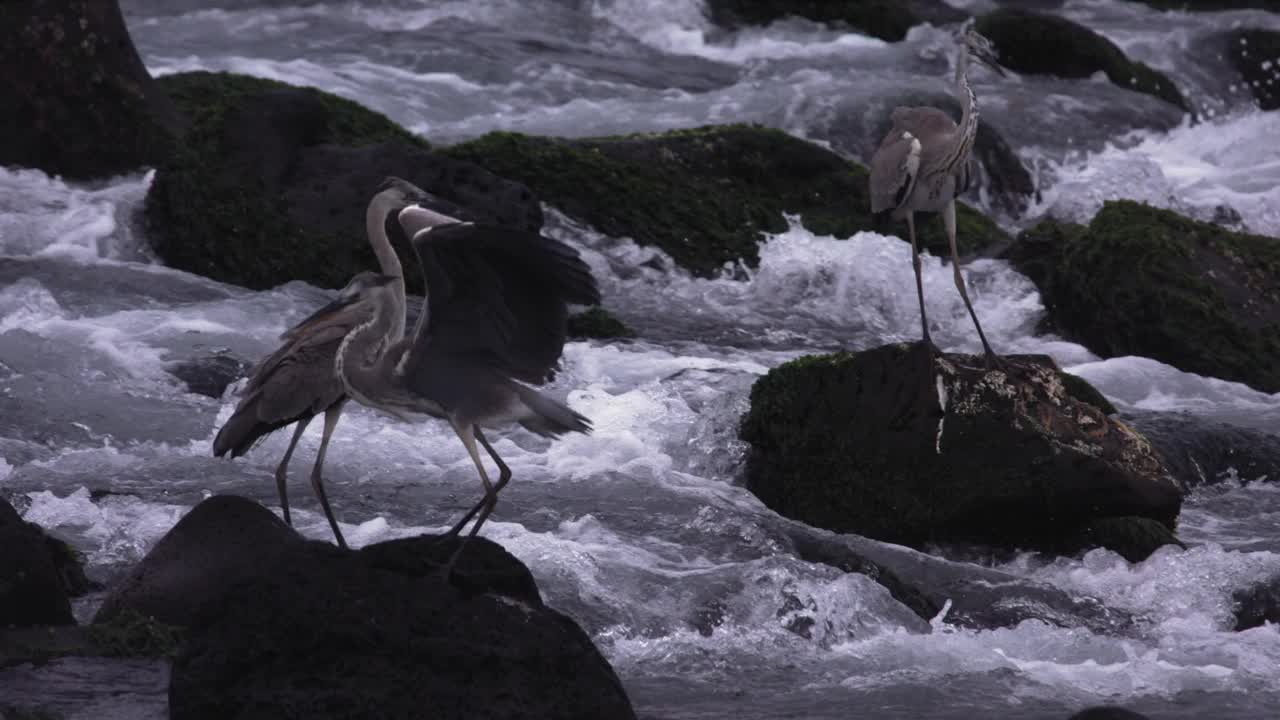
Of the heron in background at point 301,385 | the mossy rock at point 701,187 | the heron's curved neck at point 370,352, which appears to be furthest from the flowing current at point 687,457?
the heron's curved neck at point 370,352

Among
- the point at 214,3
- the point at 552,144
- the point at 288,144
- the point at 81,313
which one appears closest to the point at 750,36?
the point at 214,3

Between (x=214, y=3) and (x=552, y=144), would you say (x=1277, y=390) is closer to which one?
(x=552, y=144)

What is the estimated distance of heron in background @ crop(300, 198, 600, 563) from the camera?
5.18 metres

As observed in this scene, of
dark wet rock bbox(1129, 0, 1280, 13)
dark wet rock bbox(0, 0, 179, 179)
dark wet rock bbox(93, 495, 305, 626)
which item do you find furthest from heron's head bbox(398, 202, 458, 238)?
dark wet rock bbox(1129, 0, 1280, 13)

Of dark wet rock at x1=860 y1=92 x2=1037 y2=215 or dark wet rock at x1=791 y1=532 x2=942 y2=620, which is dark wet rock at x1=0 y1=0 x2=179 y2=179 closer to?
dark wet rock at x1=791 y1=532 x2=942 y2=620

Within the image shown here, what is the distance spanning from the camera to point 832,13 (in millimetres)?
23641

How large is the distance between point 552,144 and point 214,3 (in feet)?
40.6

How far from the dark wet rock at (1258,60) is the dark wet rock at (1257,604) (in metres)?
15.4

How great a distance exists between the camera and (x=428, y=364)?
5578 mm

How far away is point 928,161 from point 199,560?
409cm

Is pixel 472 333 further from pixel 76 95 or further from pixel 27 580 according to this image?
pixel 76 95

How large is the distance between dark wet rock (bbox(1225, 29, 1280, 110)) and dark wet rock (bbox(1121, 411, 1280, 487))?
43.3 feet

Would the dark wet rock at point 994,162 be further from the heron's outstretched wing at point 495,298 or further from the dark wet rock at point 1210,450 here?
the heron's outstretched wing at point 495,298

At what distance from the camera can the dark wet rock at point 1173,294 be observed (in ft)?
36.1
